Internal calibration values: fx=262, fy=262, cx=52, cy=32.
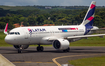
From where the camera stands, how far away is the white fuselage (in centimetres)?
3747

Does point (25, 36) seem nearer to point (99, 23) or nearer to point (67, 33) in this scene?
point (67, 33)

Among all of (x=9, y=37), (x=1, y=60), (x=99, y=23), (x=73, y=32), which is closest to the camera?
(x=1, y=60)

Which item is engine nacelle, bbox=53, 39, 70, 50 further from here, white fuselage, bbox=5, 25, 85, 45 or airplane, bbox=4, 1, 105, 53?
white fuselage, bbox=5, 25, 85, 45

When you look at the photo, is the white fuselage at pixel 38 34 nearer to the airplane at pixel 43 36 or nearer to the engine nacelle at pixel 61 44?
the airplane at pixel 43 36

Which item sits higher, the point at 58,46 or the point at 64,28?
→ the point at 64,28

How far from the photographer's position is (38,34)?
1585 inches

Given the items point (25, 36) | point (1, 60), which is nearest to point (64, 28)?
point (25, 36)

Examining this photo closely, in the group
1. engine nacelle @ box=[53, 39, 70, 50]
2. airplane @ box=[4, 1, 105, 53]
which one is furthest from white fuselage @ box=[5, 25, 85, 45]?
engine nacelle @ box=[53, 39, 70, 50]

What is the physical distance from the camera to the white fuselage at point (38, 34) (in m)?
37.5

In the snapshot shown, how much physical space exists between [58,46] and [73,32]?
7.05 meters

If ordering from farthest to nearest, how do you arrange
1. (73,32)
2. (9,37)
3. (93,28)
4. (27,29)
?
1. (93,28)
2. (73,32)
3. (27,29)
4. (9,37)

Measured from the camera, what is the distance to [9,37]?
121 ft

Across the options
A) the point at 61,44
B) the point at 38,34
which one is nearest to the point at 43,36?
the point at 38,34

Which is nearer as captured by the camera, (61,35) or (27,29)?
(27,29)
